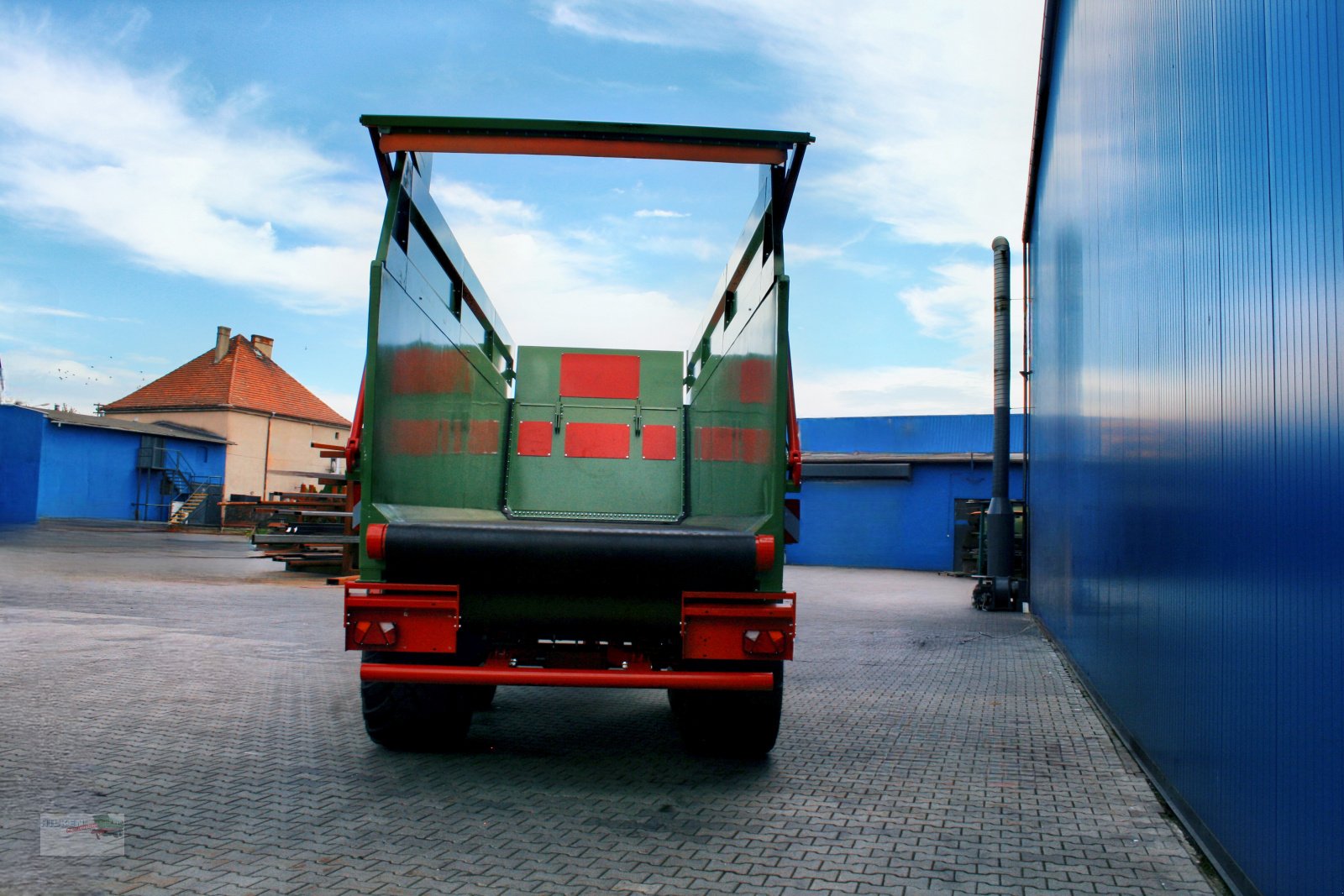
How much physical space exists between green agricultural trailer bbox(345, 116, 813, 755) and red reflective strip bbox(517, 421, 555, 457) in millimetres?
857

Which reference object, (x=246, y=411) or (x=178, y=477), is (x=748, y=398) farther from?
(x=246, y=411)

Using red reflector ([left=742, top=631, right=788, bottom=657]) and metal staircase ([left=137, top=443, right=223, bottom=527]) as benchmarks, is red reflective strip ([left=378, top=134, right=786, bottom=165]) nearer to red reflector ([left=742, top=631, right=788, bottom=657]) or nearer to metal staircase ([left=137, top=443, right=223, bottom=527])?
red reflector ([left=742, top=631, right=788, bottom=657])

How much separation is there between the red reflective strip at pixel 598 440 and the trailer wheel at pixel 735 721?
243 cm

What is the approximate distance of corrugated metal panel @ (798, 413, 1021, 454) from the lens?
30.8 m

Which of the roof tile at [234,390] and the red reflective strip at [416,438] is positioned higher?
the roof tile at [234,390]

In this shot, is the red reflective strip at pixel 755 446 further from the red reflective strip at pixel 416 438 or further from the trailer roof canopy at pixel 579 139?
the red reflective strip at pixel 416 438

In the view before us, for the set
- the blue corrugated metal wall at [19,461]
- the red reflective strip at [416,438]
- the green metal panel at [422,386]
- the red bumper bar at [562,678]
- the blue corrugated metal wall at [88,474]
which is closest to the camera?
the red bumper bar at [562,678]

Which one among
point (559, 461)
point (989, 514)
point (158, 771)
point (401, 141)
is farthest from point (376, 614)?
point (989, 514)

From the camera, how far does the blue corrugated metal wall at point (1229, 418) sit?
292 cm

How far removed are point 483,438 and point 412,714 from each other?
7.46ft

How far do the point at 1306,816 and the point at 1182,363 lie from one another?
2323 mm

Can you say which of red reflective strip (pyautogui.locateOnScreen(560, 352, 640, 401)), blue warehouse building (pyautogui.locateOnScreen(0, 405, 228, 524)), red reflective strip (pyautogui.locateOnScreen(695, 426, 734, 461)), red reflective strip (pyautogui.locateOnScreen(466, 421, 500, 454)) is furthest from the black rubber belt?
blue warehouse building (pyautogui.locateOnScreen(0, 405, 228, 524))

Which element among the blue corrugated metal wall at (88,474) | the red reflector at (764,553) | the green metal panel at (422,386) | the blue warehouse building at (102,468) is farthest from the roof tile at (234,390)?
the red reflector at (764,553)

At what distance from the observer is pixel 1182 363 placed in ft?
15.4
